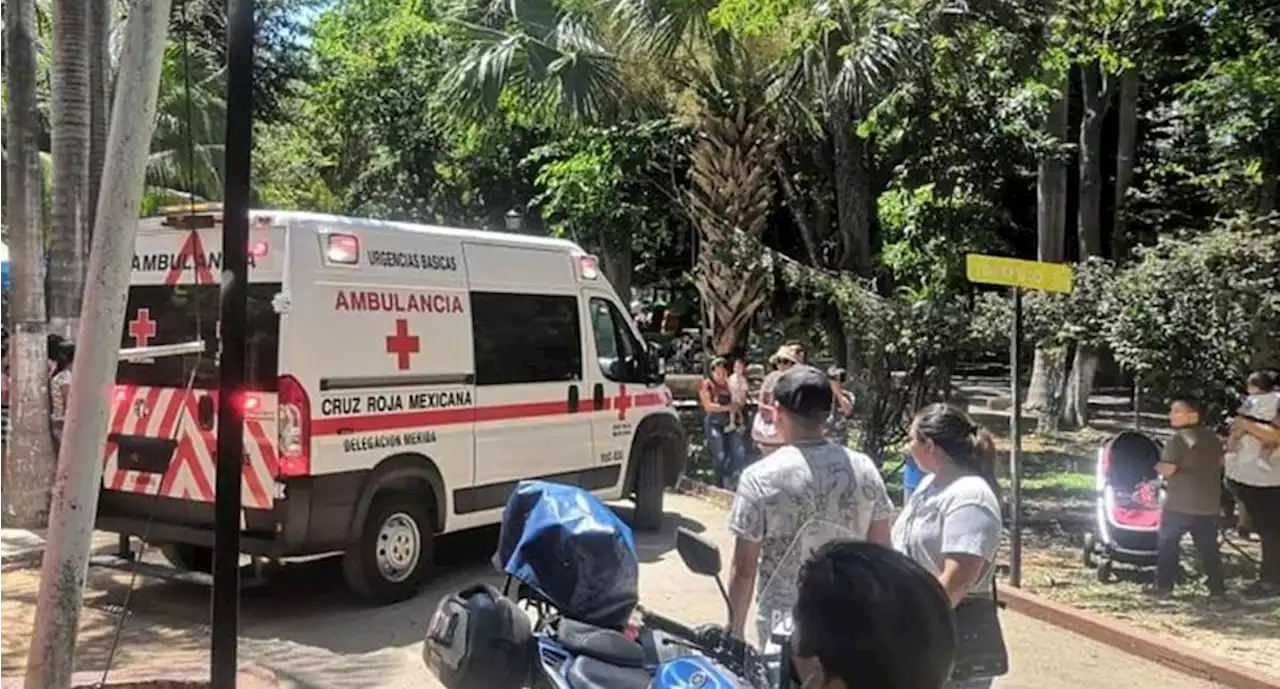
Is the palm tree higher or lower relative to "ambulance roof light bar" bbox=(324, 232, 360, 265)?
higher

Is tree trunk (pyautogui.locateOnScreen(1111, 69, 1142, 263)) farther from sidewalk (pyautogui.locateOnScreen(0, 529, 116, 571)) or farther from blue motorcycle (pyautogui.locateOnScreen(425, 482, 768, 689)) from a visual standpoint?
blue motorcycle (pyautogui.locateOnScreen(425, 482, 768, 689))

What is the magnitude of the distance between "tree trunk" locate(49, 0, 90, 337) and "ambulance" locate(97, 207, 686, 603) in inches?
67.1

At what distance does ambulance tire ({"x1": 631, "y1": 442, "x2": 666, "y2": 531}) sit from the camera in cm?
978

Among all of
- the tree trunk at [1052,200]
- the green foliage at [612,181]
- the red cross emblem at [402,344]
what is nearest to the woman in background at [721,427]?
the red cross emblem at [402,344]

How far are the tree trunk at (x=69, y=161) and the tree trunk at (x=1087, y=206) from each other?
13971 mm

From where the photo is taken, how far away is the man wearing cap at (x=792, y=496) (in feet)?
12.4

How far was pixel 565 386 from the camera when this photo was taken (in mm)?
Result: 8656

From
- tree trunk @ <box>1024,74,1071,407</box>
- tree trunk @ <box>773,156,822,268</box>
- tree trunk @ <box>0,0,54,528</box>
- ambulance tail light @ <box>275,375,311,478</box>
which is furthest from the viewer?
tree trunk @ <box>773,156,822,268</box>

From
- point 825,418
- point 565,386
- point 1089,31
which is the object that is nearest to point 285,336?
point 565,386

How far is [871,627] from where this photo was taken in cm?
177

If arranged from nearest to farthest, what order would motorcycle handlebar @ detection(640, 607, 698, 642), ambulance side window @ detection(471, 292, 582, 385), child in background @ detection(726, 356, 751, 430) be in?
motorcycle handlebar @ detection(640, 607, 698, 642), ambulance side window @ detection(471, 292, 582, 385), child in background @ detection(726, 356, 751, 430)

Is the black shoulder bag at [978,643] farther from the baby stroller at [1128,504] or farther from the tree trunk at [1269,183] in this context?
the tree trunk at [1269,183]

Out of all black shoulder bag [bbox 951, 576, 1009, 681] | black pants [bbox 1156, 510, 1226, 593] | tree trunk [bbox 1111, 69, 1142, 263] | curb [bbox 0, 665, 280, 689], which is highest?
tree trunk [bbox 1111, 69, 1142, 263]

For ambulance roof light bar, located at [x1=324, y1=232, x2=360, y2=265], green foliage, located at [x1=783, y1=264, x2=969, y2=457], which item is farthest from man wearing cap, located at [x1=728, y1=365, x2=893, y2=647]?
green foliage, located at [x1=783, y1=264, x2=969, y2=457]
